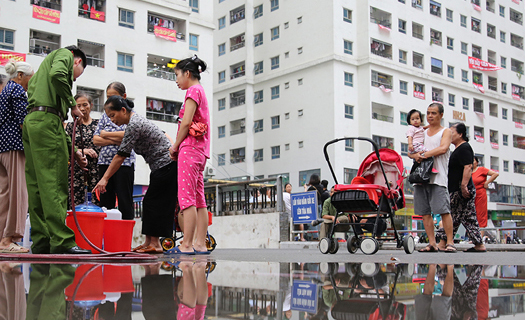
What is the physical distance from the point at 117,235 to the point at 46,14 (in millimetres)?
31170

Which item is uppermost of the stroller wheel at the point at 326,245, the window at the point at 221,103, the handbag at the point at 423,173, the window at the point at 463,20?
the window at the point at 463,20

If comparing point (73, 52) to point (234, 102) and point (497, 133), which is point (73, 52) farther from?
point (497, 133)

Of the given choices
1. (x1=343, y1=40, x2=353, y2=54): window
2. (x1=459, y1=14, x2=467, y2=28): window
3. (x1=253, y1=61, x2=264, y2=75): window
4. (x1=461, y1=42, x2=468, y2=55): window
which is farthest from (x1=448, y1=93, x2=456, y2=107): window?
(x1=253, y1=61, x2=264, y2=75): window

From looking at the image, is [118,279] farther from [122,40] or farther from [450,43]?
[450,43]

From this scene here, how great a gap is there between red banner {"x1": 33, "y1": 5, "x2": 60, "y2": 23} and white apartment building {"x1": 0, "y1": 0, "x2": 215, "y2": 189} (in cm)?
5

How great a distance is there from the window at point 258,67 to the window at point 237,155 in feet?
23.8

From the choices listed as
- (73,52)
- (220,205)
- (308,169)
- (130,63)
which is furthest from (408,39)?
(73,52)

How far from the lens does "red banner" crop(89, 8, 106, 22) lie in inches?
1394

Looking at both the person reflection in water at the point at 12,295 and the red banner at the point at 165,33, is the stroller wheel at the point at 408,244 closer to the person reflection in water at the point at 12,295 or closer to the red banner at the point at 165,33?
the person reflection in water at the point at 12,295

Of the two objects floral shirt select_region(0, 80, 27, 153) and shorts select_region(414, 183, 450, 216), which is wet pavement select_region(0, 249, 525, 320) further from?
shorts select_region(414, 183, 450, 216)

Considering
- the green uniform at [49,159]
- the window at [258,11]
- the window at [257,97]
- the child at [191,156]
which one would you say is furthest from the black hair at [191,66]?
the window at [258,11]

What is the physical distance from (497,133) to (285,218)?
50.0 m

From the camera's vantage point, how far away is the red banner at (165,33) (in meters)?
38.1

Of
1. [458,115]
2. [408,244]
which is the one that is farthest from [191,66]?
[458,115]
